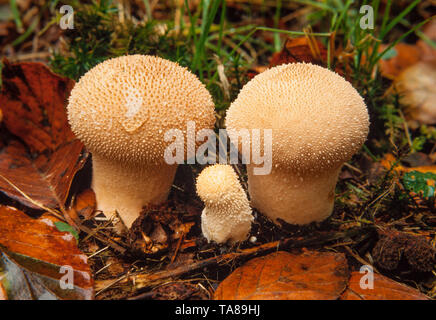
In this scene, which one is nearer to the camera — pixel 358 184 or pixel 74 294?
pixel 74 294

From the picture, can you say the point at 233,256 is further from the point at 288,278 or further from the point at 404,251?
the point at 404,251

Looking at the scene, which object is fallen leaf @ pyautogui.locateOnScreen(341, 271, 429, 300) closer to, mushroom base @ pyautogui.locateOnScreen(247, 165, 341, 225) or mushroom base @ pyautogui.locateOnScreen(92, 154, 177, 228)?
mushroom base @ pyautogui.locateOnScreen(247, 165, 341, 225)

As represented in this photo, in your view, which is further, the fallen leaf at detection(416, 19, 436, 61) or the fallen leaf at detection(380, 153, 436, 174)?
the fallen leaf at detection(416, 19, 436, 61)

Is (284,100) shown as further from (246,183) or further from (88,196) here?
(88,196)

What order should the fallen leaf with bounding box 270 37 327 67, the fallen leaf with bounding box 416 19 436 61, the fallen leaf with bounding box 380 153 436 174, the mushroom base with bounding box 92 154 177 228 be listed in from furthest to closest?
the fallen leaf with bounding box 416 19 436 61 < the fallen leaf with bounding box 270 37 327 67 < the fallen leaf with bounding box 380 153 436 174 < the mushroom base with bounding box 92 154 177 228

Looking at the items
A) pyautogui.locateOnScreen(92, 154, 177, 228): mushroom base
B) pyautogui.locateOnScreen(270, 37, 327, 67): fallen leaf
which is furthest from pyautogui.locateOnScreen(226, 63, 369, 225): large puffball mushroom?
pyautogui.locateOnScreen(270, 37, 327, 67): fallen leaf

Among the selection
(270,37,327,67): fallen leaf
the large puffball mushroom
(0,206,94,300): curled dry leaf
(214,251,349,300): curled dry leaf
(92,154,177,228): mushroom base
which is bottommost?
(214,251,349,300): curled dry leaf
